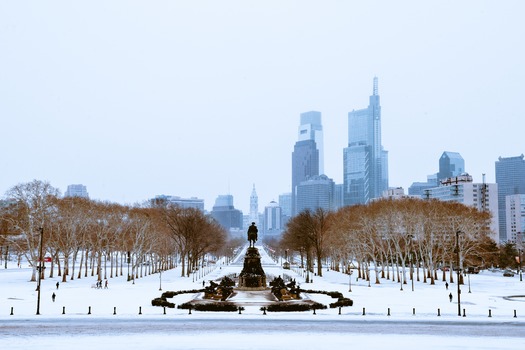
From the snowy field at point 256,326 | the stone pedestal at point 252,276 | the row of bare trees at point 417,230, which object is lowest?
the snowy field at point 256,326

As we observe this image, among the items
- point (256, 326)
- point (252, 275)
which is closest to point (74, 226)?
point (252, 275)

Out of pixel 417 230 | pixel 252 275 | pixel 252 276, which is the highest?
pixel 417 230

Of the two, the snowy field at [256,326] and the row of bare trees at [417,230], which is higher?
the row of bare trees at [417,230]

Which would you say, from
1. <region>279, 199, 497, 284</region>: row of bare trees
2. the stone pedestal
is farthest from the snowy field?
<region>279, 199, 497, 284</region>: row of bare trees

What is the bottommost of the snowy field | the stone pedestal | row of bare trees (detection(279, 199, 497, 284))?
the snowy field

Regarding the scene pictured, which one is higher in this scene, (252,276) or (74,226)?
(74,226)

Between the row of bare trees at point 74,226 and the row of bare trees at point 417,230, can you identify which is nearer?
the row of bare trees at point 417,230

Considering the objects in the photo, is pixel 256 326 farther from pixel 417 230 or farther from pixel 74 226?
pixel 74 226

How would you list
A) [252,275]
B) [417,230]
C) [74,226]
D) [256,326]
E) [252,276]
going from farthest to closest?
[74,226], [417,230], [252,275], [252,276], [256,326]

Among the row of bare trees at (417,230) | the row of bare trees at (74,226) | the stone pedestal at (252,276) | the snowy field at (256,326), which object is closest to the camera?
the snowy field at (256,326)

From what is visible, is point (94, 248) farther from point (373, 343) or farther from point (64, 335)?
point (373, 343)

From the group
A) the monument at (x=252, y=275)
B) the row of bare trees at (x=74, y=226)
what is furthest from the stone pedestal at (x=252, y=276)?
the row of bare trees at (x=74, y=226)

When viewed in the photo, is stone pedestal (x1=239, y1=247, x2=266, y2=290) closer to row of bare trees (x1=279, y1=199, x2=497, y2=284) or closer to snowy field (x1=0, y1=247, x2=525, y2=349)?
snowy field (x1=0, y1=247, x2=525, y2=349)

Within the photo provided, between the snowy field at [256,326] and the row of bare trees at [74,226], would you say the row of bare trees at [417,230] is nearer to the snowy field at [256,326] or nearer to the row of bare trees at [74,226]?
the snowy field at [256,326]
